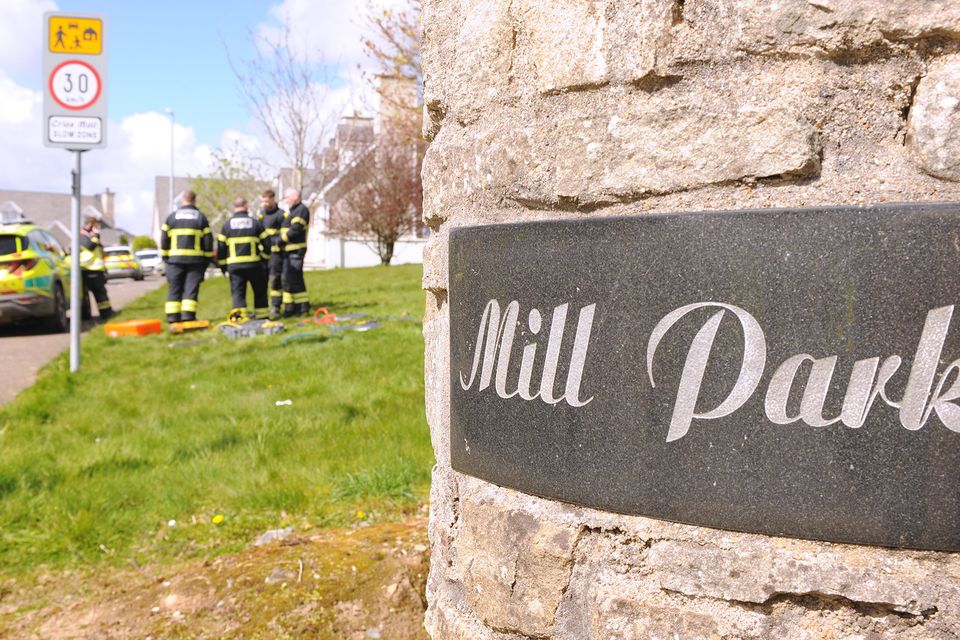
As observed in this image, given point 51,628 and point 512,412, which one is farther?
point 51,628

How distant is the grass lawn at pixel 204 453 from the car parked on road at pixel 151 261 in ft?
113

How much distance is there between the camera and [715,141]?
152 centimetres

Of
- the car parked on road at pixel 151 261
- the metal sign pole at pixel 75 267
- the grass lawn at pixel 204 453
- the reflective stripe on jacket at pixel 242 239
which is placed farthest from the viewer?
the car parked on road at pixel 151 261

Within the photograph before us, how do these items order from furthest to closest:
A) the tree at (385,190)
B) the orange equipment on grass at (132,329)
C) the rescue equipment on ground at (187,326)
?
the tree at (385,190), the orange equipment on grass at (132,329), the rescue equipment on ground at (187,326)

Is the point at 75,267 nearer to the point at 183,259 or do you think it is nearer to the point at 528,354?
the point at 183,259

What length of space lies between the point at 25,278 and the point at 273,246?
127 inches

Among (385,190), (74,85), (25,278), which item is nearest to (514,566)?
(74,85)

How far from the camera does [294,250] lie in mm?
11414

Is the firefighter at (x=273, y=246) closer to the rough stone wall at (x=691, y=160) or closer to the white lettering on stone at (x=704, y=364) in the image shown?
Result: the rough stone wall at (x=691, y=160)

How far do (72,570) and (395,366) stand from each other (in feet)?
12.3

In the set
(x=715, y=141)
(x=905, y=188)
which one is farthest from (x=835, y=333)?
(x=715, y=141)

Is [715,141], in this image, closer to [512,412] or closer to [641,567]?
[512,412]

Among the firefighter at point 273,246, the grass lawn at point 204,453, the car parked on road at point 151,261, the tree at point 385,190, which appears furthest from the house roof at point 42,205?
the grass lawn at point 204,453

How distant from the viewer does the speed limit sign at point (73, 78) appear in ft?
22.9
